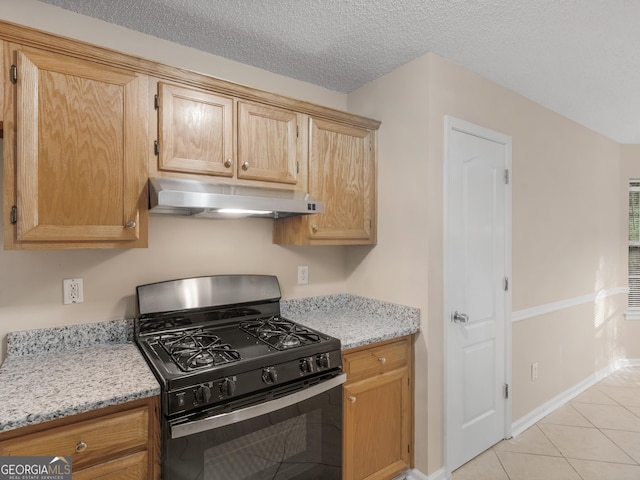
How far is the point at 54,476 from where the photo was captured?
115 centimetres

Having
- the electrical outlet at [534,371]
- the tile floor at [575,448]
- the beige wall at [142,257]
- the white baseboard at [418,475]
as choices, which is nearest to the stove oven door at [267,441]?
the white baseboard at [418,475]

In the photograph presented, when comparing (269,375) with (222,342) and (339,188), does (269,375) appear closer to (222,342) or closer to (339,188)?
(222,342)

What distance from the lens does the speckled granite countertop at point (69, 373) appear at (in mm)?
1140

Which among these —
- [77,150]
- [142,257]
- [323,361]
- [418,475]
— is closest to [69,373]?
[142,257]

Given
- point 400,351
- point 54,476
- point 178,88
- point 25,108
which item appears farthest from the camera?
point 400,351

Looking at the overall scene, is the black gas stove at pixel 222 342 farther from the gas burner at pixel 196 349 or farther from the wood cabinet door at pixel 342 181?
the wood cabinet door at pixel 342 181

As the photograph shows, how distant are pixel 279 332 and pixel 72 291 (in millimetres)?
1000

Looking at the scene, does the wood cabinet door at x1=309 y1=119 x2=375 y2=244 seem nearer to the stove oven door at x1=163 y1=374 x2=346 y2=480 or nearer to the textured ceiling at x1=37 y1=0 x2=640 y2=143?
the textured ceiling at x1=37 y1=0 x2=640 y2=143

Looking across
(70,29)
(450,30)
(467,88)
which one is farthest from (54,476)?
(467,88)

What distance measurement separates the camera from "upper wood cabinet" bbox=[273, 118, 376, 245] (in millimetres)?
2148

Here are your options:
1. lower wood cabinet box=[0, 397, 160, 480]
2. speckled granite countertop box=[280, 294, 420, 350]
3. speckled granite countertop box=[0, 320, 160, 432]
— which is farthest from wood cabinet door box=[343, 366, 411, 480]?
speckled granite countertop box=[0, 320, 160, 432]

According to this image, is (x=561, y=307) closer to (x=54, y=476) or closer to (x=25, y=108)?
(x=54, y=476)

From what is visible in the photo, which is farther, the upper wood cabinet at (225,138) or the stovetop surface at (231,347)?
the upper wood cabinet at (225,138)

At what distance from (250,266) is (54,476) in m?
1.31
